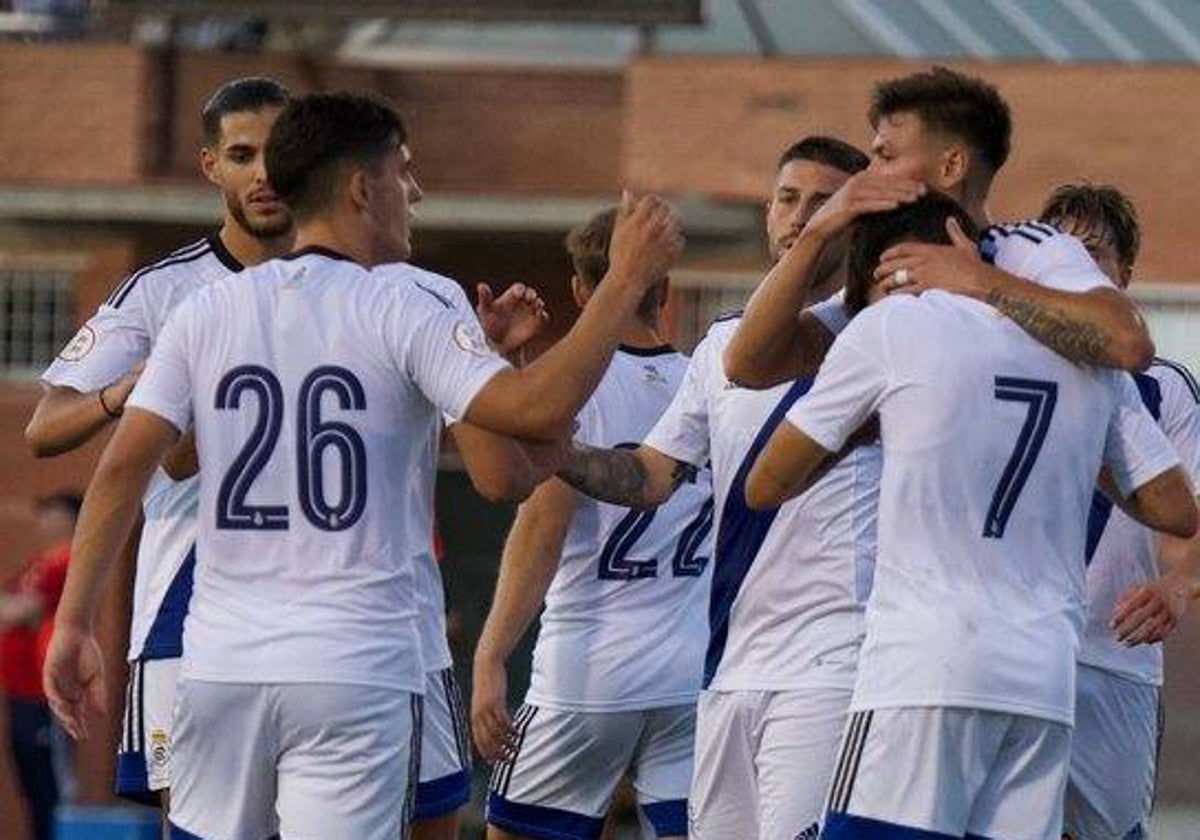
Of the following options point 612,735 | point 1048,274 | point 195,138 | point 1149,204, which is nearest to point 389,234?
point 1048,274

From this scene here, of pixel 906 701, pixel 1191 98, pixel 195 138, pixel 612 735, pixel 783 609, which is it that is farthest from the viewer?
pixel 195 138

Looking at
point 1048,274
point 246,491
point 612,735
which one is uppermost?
point 1048,274

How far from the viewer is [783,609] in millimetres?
8984

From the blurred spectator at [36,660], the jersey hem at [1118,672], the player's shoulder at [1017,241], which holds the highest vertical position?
the player's shoulder at [1017,241]

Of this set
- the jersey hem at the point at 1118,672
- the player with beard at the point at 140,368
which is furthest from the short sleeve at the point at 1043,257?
the player with beard at the point at 140,368

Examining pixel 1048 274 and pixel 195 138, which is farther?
pixel 195 138

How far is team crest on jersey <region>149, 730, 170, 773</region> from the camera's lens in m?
9.35

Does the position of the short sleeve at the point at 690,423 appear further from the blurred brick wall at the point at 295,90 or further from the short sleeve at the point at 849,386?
the blurred brick wall at the point at 295,90

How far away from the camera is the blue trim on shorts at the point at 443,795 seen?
30.0ft

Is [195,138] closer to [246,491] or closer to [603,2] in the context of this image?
[603,2]

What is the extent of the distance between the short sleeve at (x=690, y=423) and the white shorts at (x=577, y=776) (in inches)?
51.4

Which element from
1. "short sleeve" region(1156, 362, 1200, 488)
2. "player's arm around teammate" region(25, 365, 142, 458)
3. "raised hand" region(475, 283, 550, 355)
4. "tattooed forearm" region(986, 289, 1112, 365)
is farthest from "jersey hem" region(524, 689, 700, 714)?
"tattooed forearm" region(986, 289, 1112, 365)

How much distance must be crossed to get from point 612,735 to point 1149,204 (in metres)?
11.1

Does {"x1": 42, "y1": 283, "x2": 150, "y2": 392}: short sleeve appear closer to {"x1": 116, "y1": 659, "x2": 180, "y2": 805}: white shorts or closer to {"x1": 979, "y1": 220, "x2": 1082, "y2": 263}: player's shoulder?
{"x1": 116, "y1": 659, "x2": 180, "y2": 805}: white shorts
